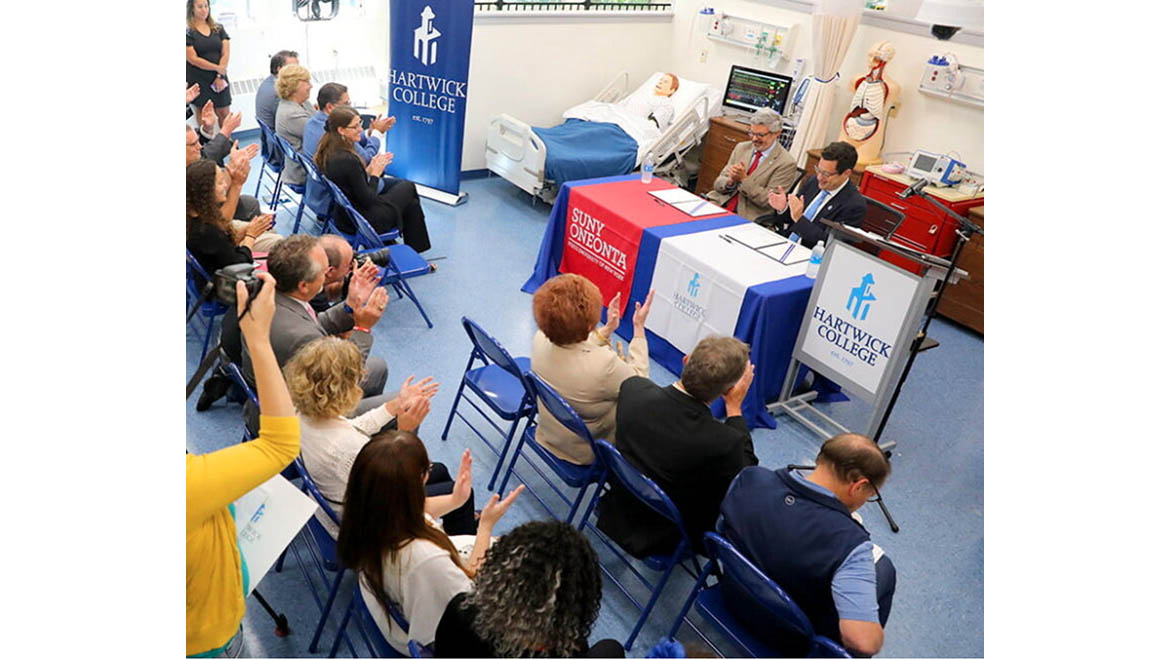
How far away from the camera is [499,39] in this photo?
6848 mm

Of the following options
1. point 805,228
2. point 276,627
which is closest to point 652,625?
point 276,627

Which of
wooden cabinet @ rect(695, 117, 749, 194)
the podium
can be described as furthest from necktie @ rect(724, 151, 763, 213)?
the podium

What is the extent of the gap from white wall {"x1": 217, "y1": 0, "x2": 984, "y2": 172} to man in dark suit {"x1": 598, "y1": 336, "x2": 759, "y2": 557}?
4.27 meters

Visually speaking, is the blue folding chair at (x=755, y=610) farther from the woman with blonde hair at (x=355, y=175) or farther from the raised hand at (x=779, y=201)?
the woman with blonde hair at (x=355, y=175)

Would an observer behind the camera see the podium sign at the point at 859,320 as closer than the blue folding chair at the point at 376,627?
No

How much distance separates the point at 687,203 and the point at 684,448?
2.62 meters

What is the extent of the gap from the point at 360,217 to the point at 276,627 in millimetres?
2510

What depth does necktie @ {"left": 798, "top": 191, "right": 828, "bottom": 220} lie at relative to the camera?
4648mm

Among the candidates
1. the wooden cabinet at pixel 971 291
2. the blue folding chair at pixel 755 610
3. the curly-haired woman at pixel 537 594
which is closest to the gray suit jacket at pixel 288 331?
the curly-haired woman at pixel 537 594

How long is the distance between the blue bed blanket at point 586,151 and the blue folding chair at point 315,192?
2.04m

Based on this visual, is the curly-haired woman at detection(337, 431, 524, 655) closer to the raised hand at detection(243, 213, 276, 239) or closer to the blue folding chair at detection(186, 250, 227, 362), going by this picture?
the blue folding chair at detection(186, 250, 227, 362)

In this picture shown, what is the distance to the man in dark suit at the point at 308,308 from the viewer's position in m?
2.86

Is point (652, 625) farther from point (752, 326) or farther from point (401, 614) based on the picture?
point (752, 326)

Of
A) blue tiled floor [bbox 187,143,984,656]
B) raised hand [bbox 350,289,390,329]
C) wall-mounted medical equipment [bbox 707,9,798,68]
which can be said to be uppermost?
wall-mounted medical equipment [bbox 707,9,798,68]
